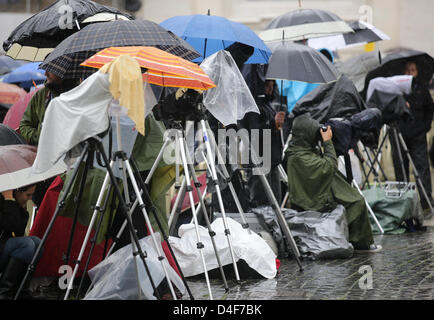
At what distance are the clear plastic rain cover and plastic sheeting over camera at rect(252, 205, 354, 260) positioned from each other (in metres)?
1.66

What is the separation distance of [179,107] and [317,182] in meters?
2.91

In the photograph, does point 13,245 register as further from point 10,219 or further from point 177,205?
point 177,205

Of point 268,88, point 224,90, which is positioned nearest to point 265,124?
point 268,88

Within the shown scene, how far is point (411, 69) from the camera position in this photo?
12.8 metres

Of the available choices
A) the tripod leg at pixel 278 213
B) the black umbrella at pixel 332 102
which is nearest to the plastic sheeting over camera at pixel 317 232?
the tripod leg at pixel 278 213

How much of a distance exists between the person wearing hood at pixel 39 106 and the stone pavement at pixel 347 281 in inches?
75.1

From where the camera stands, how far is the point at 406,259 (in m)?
8.51

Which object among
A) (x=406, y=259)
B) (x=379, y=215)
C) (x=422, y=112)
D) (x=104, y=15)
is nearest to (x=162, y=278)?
(x=104, y=15)

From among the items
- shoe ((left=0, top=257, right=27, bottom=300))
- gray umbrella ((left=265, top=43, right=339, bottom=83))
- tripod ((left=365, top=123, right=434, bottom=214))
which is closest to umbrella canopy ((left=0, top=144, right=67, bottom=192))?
shoe ((left=0, top=257, right=27, bottom=300))

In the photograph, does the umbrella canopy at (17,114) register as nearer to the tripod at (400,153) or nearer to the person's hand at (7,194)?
the person's hand at (7,194)

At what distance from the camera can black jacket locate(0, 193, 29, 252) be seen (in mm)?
6219

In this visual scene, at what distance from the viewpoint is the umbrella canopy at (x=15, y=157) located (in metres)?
6.11
